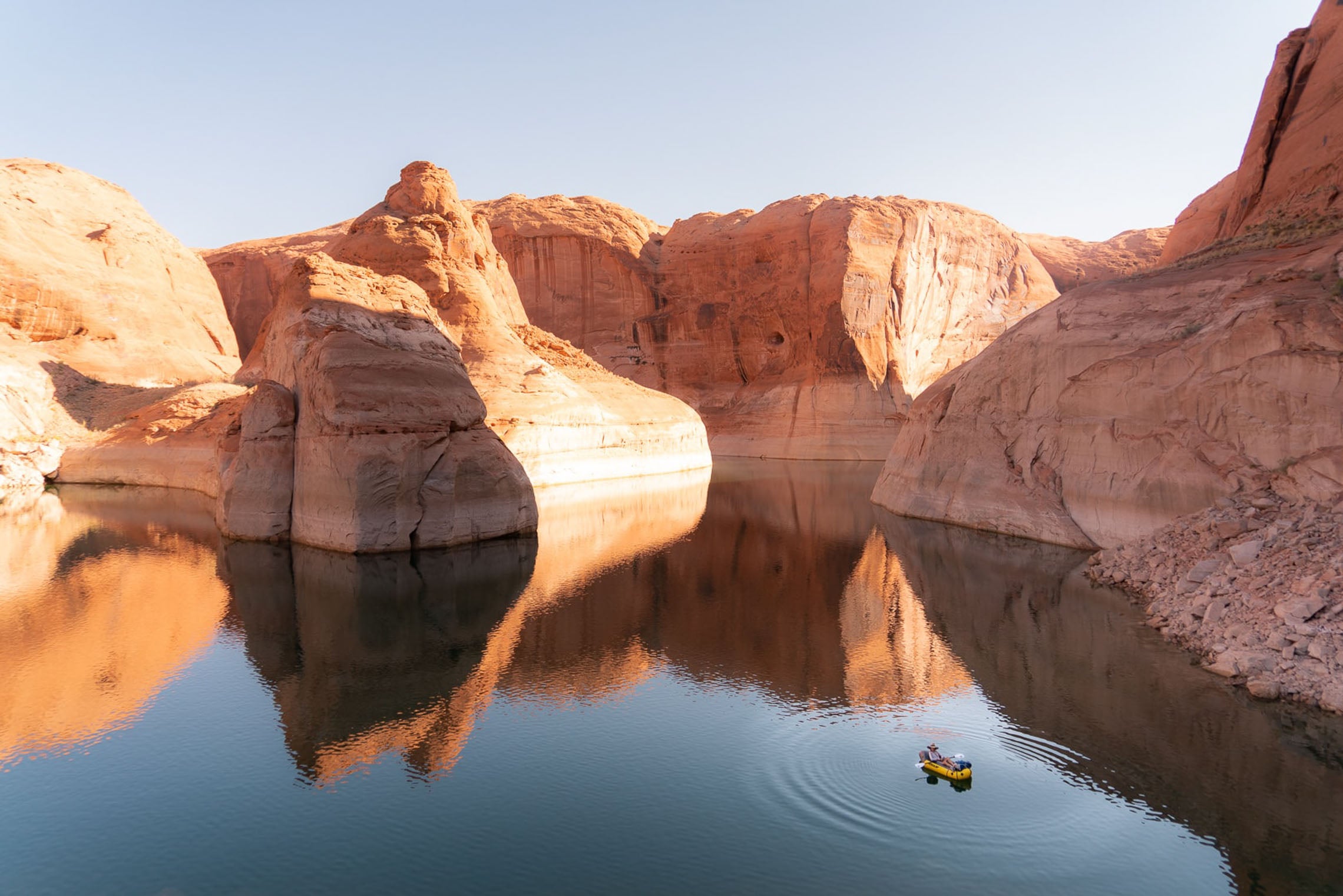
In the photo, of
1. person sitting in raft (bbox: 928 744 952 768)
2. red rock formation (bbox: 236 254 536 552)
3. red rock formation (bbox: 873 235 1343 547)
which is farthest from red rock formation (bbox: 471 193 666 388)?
person sitting in raft (bbox: 928 744 952 768)

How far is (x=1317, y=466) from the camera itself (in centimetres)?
1495

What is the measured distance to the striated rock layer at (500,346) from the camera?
33.2 meters

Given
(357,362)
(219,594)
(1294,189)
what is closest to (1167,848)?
(219,594)

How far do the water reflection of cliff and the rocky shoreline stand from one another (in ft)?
48.7

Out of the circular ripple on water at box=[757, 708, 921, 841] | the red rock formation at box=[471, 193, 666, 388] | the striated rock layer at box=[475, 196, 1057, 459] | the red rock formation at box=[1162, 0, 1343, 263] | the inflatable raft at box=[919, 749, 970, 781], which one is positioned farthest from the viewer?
the red rock formation at box=[471, 193, 666, 388]

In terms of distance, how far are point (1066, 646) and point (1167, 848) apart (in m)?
6.19

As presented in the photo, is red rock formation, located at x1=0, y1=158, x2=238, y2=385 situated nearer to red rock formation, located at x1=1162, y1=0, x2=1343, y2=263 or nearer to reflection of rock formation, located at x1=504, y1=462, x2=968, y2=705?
reflection of rock formation, located at x1=504, y1=462, x2=968, y2=705

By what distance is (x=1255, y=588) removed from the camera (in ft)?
40.7

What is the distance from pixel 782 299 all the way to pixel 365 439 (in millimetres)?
46761

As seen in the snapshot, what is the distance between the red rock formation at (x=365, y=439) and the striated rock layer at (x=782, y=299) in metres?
37.5

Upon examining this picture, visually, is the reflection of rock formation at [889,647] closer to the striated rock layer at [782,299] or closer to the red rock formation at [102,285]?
the striated rock layer at [782,299]

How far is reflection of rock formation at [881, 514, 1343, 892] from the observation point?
25.2ft

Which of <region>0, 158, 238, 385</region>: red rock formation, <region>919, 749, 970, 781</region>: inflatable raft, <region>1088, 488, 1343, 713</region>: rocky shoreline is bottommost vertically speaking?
<region>919, 749, 970, 781</region>: inflatable raft

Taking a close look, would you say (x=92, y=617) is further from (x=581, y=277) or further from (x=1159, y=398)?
(x=581, y=277)
